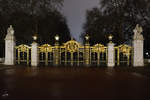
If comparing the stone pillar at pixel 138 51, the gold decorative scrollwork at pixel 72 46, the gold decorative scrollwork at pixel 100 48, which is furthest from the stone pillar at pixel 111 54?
the gold decorative scrollwork at pixel 72 46

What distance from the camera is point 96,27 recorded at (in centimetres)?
2786

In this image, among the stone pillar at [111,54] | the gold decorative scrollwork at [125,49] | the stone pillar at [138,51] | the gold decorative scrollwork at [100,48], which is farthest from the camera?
the gold decorative scrollwork at [100,48]

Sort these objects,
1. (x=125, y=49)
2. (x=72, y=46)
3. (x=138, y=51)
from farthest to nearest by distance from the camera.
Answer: (x=72, y=46) → (x=125, y=49) → (x=138, y=51)

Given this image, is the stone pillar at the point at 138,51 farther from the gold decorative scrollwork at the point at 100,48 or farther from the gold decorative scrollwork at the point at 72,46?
the gold decorative scrollwork at the point at 72,46

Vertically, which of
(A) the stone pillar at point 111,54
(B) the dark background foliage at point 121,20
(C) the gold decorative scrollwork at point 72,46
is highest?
(B) the dark background foliage at point 121,20

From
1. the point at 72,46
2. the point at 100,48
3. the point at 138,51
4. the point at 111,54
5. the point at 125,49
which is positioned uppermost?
the point at 72,46

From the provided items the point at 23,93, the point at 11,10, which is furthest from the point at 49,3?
the point at 23,93

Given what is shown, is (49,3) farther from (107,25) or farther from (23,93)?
(23,93)

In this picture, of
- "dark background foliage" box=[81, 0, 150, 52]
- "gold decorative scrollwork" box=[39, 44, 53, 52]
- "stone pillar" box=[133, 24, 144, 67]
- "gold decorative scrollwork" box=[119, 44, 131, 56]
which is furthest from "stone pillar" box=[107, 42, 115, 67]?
"dark background foliage" box=[81, 0, 150, 52]

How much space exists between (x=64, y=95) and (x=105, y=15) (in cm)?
2379

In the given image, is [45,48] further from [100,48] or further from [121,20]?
[121,20]

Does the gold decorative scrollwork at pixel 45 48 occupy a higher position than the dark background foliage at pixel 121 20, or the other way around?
the dark background foliage at pixel 121 20

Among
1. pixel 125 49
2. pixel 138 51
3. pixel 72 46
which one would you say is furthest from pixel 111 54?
pixel 72 46

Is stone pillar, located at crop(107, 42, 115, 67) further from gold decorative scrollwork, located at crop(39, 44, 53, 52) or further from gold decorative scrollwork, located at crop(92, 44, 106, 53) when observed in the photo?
gold decorative scrollwork, located at crop(39, 44, 53, 52)
